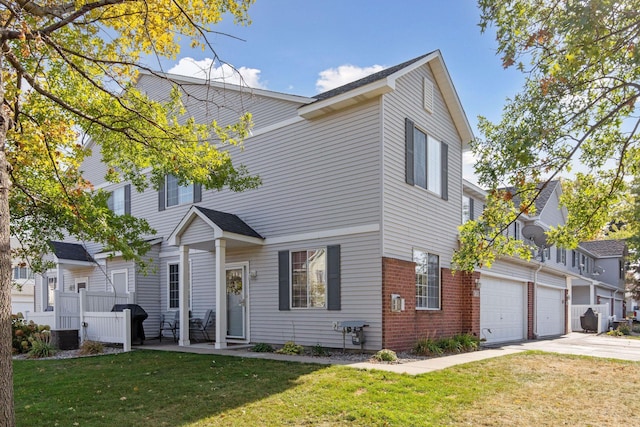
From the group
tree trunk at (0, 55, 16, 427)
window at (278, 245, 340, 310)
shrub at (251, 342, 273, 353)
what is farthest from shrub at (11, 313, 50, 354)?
tree trunk at (0, 55, 16, 427)

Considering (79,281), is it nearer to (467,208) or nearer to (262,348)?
(262,348)

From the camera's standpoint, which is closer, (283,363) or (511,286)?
(283,363)

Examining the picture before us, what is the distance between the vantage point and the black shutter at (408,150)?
41.0 feet

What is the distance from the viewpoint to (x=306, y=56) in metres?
8.75

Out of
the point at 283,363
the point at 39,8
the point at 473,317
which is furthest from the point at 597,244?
the point at 39,8

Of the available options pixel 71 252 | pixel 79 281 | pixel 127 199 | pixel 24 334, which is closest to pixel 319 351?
pixel 24 334

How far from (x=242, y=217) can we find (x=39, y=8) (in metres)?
8.30

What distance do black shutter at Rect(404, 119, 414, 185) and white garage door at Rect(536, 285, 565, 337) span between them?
10.4 m

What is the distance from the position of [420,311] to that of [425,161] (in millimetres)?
4012

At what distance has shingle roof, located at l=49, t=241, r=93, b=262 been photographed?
57.8 feet

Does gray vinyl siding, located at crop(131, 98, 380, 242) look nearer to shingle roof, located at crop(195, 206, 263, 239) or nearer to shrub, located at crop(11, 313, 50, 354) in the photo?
shingle roof, located at crop(195, 206, 263, 239)

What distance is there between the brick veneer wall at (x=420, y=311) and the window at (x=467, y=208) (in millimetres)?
2131

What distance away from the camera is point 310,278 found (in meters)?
12.4

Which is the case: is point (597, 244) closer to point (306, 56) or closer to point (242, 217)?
point (242, 217)
